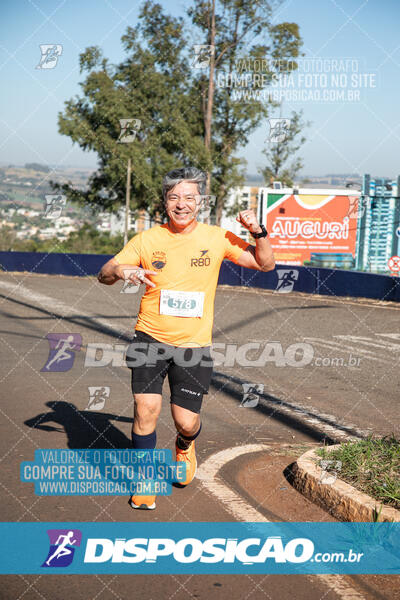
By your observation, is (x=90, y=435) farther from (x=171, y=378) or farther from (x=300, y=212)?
(x=300, y=212)

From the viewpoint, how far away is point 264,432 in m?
6.41

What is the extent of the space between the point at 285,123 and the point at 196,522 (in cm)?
1705

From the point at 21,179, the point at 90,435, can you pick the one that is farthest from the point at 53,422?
the point at 21,179

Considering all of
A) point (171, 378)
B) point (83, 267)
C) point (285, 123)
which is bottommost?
point (83, 267)
